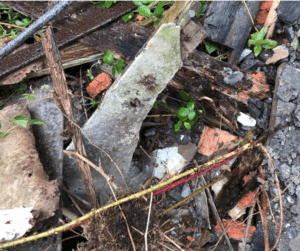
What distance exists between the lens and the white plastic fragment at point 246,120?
9.34ft

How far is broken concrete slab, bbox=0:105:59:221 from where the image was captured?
241 centimetres

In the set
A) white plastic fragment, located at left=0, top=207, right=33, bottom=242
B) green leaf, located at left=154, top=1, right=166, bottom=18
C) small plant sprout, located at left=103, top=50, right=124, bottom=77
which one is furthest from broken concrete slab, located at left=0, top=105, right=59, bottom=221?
green leaf, located at left=154, top=1, right=166, bottom=18

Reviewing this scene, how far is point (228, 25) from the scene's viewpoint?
2955mm

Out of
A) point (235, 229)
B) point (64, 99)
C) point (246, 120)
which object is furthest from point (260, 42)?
point (64, 99)

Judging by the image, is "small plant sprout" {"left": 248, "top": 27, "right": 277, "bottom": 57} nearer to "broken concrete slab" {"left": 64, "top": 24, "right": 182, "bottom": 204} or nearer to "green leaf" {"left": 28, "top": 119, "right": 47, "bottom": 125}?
"broken concrete slab" {"left": 64, "top": 24, "right": 182, "bottom": 204}

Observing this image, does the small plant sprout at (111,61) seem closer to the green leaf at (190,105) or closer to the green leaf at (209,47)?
the green leaf at (190,105)

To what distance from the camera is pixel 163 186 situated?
240 centimetres

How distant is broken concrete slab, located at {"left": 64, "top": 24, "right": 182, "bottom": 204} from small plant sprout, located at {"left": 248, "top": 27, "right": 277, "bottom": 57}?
2.48ft

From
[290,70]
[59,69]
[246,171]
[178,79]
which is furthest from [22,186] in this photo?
[290,70]

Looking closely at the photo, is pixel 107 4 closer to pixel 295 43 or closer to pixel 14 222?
pixel 295 43

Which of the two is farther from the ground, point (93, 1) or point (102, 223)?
point (93, 1)

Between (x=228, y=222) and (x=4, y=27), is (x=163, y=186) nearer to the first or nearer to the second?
(x=228, y=222)

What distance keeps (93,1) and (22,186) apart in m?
1.56

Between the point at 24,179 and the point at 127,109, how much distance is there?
0.81 metres
